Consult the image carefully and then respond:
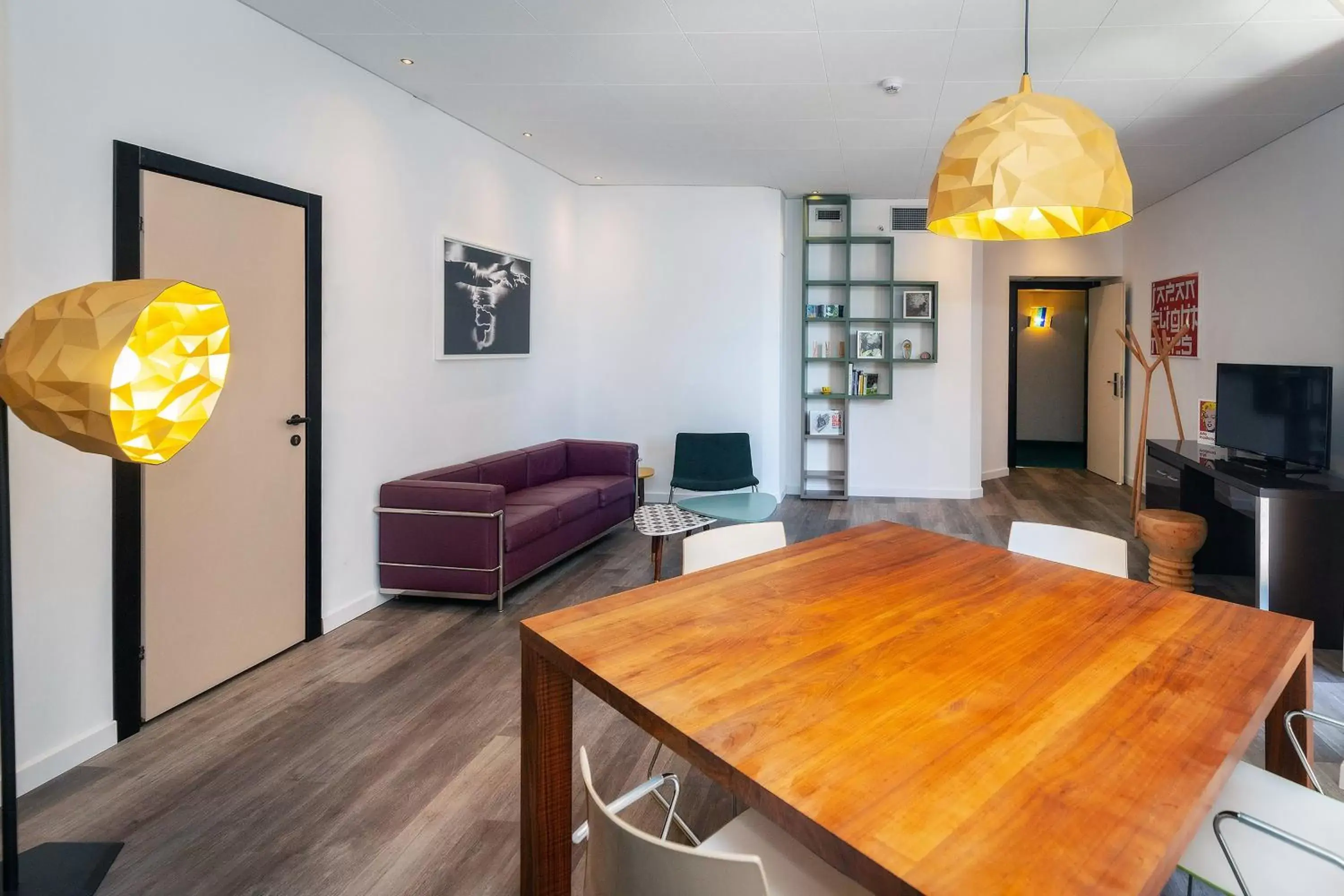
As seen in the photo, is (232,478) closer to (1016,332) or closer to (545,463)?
(545,463)

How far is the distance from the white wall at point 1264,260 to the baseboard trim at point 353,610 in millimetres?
5704

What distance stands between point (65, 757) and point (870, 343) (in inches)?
276

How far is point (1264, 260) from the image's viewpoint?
5.59 metres

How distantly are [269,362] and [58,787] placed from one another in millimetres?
1829

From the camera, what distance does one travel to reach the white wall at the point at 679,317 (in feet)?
24.2

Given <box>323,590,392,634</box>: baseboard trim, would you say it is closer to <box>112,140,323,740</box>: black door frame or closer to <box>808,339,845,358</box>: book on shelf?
<box>112,140,323,740</box>: black door frame

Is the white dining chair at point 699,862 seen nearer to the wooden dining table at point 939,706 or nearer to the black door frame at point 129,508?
the wooden dining table at point 939,706

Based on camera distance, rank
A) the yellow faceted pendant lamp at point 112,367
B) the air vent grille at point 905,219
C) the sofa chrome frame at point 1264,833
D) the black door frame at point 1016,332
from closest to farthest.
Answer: the sofa chrome frame at point 1264,833 < the yellow faceted pendant lamp at point 112,367 < the air vent grille at point 905,219 < the black door frame at point 1016,332

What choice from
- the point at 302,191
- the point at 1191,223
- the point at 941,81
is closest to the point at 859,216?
the point at 1191,223

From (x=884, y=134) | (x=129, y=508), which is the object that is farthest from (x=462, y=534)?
(x=884, y=134)

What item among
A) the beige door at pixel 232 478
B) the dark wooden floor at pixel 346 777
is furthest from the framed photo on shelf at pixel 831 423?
the beige door at pixel 232 478

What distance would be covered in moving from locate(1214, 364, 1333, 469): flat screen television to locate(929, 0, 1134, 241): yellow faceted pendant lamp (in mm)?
3377

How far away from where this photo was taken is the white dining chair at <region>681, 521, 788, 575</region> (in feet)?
8.71

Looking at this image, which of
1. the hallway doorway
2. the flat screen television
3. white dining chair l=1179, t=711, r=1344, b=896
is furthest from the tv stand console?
the hallway doorway
